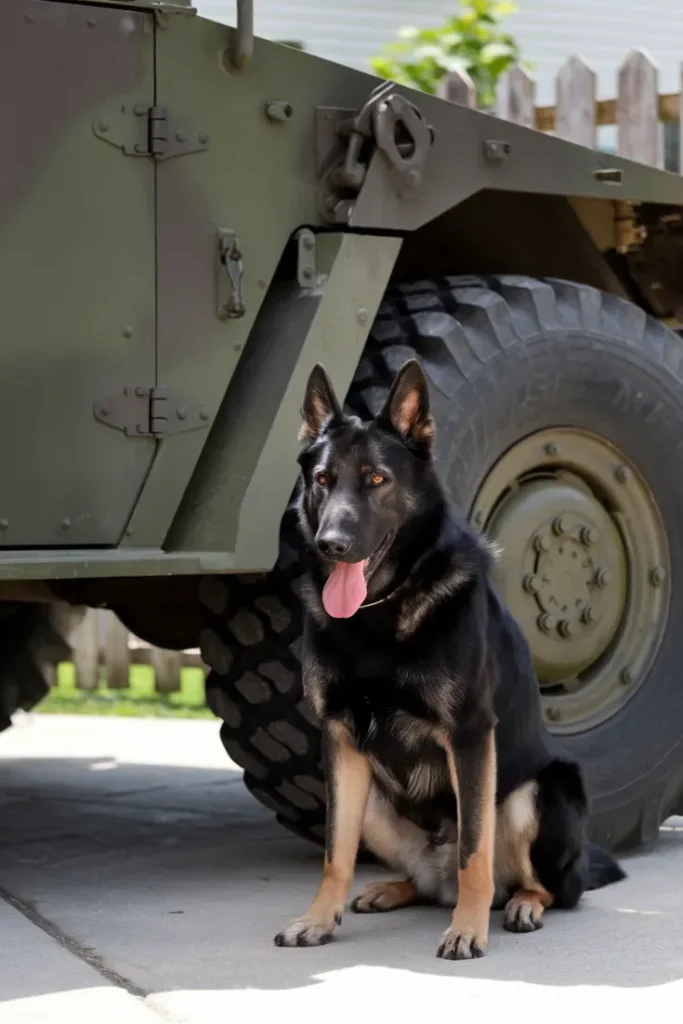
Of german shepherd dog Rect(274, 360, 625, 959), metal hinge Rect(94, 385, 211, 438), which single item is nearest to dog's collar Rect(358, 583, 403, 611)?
german shepherd dog Rect(274, 360, 625, 959)

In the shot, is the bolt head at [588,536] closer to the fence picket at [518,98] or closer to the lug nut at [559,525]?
the lug nut at [559,525]

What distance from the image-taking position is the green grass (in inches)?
332

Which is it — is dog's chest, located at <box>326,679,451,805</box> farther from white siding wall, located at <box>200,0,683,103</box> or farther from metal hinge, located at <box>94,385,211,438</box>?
white siding wall, located at <box>200,0,683,103</box>

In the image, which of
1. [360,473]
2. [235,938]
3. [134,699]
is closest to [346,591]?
[360,473]

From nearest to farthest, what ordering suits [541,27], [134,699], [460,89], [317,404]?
1. [317,404]
2. [134,699]
3. [460,89]
4. [541,27]

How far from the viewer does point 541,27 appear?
15.8 m

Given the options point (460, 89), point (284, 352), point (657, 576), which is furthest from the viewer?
point (460, 89)

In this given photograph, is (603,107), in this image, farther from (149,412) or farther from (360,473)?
(360,473)

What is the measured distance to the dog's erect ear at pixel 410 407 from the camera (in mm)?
3902

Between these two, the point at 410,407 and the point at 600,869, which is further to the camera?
the point at 600,869

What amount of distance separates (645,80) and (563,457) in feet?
12.7

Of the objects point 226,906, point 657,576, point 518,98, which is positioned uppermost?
point 518,98

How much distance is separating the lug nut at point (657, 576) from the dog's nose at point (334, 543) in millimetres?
1549

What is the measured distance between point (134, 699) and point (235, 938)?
520cm
